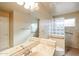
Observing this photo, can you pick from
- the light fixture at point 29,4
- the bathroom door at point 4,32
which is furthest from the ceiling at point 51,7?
the bathroom door at point 4,32

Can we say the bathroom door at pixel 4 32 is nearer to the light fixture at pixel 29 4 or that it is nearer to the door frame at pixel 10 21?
the door frame at pixel 10 21

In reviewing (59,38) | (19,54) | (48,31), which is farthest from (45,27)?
(19,54)

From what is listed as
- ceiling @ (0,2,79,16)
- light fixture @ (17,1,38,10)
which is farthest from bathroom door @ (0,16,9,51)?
light fixture @ (17,1,38,10)

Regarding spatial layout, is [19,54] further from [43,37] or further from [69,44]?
[69,44]

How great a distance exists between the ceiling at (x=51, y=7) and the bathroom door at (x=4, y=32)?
0.14m

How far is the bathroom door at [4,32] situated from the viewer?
1286 mm

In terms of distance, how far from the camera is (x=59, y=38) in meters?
1.43

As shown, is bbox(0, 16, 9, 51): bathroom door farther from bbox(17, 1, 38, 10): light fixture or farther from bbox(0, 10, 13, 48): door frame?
bbox(17, 1, 38, 10): light fixture

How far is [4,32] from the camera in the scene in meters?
1.31

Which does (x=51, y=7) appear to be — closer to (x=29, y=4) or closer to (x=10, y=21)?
Answer: (x=29, y=4)

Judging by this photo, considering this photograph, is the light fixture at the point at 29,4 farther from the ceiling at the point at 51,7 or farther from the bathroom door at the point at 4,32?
the bathroom door at the point at 4,32

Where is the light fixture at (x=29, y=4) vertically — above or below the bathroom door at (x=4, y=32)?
above

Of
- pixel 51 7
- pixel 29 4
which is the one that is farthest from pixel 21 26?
pixel 51 7

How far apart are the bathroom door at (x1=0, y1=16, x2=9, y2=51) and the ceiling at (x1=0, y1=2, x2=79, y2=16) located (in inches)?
5.7
